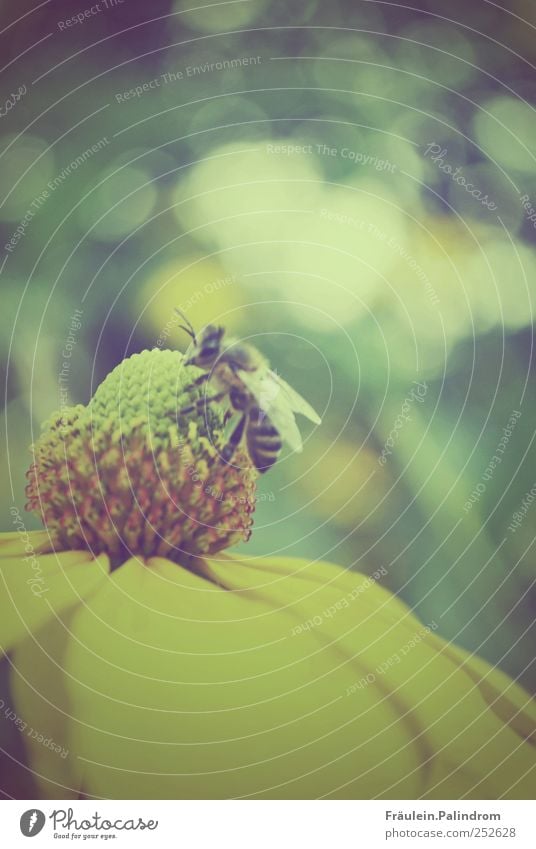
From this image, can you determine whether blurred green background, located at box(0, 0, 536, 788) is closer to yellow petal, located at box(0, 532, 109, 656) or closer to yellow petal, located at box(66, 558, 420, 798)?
yellow petal, located at box(66, 558, 420, 798)

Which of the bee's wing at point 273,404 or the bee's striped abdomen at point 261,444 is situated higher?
the bee's wing at point 273,404

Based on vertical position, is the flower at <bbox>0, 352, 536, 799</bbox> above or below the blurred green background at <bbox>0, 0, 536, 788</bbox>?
below

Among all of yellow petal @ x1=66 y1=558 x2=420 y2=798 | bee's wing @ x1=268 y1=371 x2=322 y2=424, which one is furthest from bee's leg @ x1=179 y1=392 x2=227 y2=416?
yellow petal @ x1=66 y1=558 x2=420 y2=798

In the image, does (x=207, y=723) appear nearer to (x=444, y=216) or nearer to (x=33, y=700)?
(x=33, y=700)

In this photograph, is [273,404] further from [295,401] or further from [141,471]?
[141,471]

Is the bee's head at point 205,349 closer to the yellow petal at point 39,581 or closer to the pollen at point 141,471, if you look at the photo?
the pollen at point 141,471

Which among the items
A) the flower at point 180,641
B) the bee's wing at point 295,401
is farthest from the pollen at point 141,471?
the bee's wing at point 295,401

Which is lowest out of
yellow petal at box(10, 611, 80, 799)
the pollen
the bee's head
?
yellow petal at box(10, 611, 80, 799)
